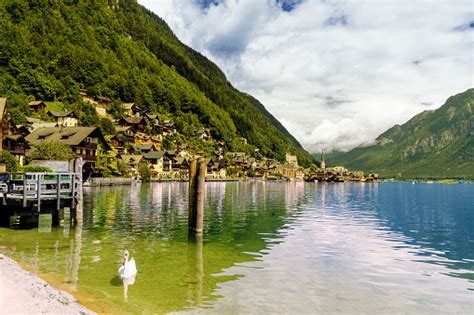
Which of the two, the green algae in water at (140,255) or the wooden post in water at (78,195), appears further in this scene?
the wooden post in water at (78,195)

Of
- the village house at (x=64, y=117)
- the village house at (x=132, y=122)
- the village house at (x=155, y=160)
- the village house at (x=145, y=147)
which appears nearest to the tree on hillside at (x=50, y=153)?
the village house at (x=64, y=117)

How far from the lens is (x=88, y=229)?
34.6 meters

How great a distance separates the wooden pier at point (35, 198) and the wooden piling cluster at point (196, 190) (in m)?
10.4

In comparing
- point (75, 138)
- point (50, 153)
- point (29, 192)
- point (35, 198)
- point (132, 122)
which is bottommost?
point (35, 198)

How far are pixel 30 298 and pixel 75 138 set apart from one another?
314ft

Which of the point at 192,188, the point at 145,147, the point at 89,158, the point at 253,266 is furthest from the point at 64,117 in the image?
the point at 253,266

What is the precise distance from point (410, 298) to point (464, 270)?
812cm

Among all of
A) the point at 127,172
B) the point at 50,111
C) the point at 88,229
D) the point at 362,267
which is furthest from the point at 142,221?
the point at 50,111

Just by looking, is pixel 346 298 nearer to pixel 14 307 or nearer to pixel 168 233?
pixel 14 307

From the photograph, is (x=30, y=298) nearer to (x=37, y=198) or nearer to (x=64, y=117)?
(x=37, y=198)

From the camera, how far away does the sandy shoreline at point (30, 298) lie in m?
13.5

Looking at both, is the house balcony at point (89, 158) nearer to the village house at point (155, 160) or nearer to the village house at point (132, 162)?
the village house at point (132, 162)

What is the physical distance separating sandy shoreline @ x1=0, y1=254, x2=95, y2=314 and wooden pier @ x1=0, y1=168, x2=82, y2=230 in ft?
49.4

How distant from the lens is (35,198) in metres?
32.2
